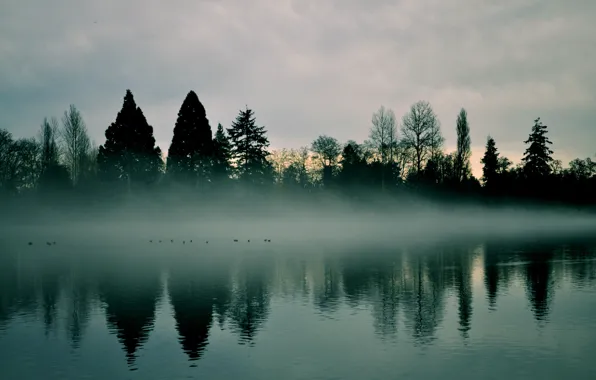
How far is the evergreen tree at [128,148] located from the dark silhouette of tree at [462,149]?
58240 millimetres

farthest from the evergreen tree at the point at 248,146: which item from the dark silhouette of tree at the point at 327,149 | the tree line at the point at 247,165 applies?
the dark silhouette of tree at the point at 327,149

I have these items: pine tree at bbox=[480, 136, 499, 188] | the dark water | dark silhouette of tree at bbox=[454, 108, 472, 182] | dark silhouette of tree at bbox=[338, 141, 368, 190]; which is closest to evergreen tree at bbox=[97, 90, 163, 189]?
dark silhouette of tree at bbox=[338, 141, 368, 190]

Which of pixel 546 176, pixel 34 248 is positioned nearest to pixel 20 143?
pixel 34 248

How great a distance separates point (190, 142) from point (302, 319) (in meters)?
78.7

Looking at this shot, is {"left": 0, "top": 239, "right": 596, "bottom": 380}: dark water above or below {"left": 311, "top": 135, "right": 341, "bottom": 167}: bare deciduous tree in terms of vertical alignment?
below

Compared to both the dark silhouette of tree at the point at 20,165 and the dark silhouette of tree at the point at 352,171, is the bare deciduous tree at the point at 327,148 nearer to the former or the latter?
the dark silhouette of tree at the point at 352,171

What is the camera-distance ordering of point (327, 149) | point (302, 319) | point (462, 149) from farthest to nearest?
point (327, 149), point (462, 149), point (302, 319)

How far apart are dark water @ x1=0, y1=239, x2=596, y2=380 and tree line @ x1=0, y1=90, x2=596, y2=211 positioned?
2039 inches

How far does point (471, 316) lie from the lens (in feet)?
83.0

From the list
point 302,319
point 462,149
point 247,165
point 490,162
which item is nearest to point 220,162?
point 247,165

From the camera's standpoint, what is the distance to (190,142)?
101 meters

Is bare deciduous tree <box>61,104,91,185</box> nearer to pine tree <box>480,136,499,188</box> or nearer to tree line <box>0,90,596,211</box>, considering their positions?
tree line <box>0,90,596,211</box>

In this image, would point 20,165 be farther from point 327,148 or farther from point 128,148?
point 327,148

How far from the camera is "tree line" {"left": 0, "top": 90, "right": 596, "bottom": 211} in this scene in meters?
98.3
